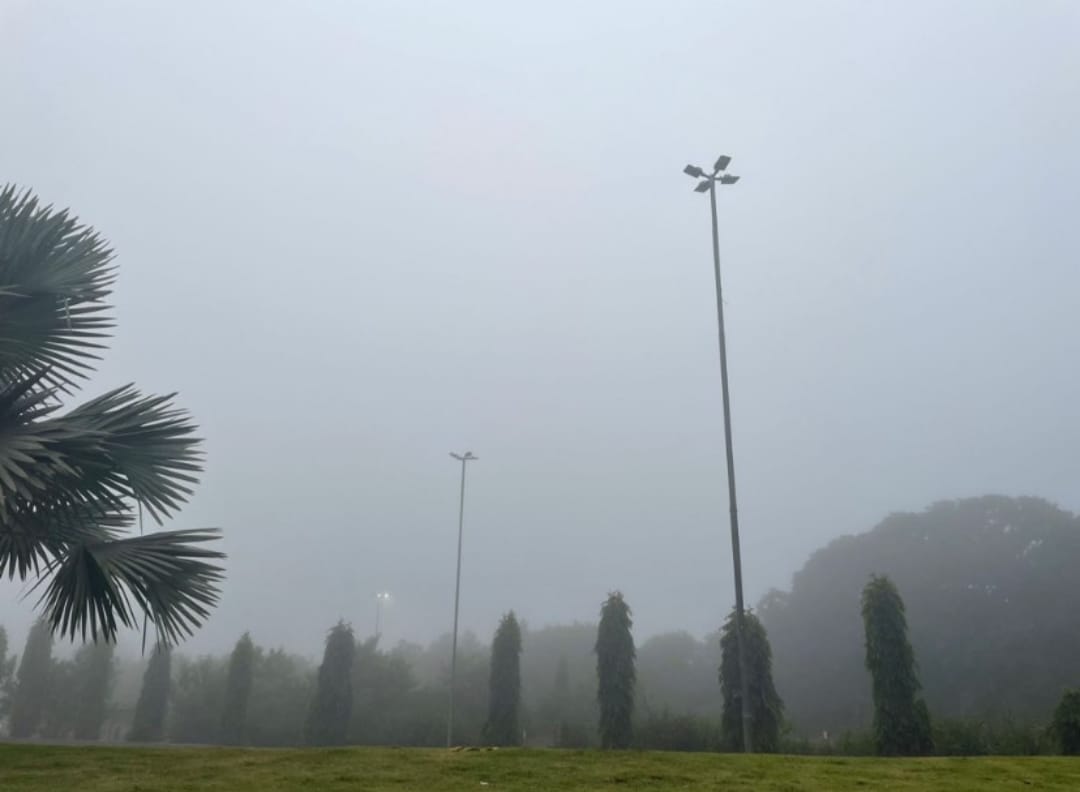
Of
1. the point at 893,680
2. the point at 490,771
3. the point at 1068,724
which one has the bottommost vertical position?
the point at 490,771

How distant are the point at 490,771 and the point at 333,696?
32382mm

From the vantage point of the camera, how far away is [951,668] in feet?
192

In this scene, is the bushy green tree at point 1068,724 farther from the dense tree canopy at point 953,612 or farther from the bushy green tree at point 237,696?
the bushy green tree at point 237,696

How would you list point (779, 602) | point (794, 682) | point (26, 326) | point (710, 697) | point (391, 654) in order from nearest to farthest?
point (26, 326)
point (391, 654)
point (710, 697)
point (794, 682)
point (779, 602)

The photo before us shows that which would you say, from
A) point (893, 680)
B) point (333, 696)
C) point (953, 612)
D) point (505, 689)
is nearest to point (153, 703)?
point (333, 696)

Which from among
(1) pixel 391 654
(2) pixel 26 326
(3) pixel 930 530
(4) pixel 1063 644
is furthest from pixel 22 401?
(3) pixel 930 530

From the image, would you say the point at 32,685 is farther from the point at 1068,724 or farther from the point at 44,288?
the point at 1068,724

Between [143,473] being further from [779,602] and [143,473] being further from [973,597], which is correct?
[779,602]

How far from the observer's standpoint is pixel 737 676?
1088 inches

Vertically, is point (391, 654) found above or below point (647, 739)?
above

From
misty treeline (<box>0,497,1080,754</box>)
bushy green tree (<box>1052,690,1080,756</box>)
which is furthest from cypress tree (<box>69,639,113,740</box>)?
bushy green tree (<box>1052,690,1080,756</box>)

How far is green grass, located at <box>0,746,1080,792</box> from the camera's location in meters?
10.6

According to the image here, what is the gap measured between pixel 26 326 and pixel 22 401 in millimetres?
2853

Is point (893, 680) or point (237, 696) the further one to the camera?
point (237, 696)
